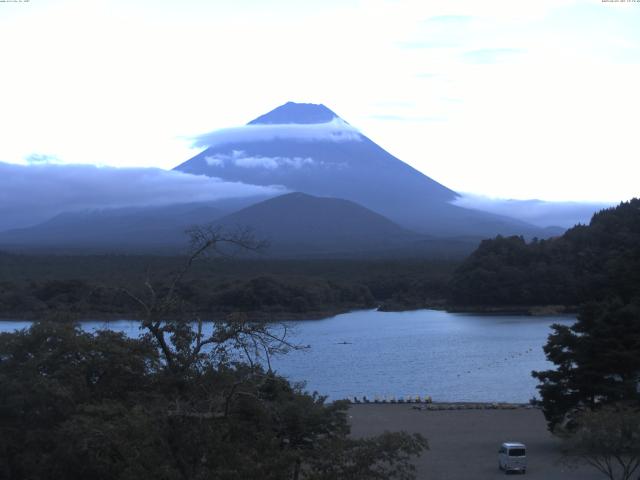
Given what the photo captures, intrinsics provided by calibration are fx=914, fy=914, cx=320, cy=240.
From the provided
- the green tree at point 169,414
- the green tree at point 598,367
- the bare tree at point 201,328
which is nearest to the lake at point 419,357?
the green tree at point 598,367

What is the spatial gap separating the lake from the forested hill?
13.1 ft

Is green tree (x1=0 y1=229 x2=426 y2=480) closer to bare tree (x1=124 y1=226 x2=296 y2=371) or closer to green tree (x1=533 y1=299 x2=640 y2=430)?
bare tree (x1=124 y1=226 x2=296 y2=371)

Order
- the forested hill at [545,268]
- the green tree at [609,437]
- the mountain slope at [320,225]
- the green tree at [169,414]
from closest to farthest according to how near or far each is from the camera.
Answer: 1. the green tree at [169,414]
2. the green tree at [609,437]
3. the forested hill at [545,268]
4. the mountain slope at [320,225]

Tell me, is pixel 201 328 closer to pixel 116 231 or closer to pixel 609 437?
pixel 609 437

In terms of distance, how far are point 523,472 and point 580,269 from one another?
108ft

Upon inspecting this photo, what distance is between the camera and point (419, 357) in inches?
1033

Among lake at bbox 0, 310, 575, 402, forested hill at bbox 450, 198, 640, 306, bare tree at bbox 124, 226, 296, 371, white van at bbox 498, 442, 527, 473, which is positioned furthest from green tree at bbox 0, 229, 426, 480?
forested hill at bbox 450, 198, 640, 306

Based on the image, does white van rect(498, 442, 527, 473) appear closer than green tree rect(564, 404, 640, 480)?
No

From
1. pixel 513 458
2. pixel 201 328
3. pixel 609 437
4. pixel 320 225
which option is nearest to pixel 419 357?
pixel 513 458

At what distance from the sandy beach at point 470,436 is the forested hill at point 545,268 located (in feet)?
85.0

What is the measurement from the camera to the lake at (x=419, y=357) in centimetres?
2055

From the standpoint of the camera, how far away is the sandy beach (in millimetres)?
11328

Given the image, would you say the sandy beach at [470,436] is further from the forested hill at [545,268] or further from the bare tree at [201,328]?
the forested hill at [545,268]

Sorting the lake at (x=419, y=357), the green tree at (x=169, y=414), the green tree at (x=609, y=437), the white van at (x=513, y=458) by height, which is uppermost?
the green tree at (x=169, y=414)
